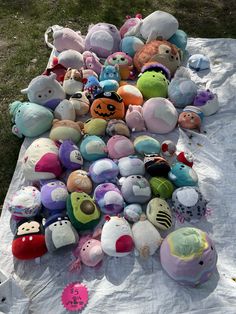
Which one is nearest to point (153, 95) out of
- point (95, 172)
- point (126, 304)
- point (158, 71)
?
point (158, 71)

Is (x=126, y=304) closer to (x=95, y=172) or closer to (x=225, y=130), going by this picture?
(x=95, y=172)

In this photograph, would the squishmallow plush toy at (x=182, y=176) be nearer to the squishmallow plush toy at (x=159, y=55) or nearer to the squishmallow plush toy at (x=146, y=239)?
the squishmallow plush toy at (x=146, y=239)

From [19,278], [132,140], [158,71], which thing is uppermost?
[158,71]

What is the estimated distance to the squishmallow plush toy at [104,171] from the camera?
2285 mm

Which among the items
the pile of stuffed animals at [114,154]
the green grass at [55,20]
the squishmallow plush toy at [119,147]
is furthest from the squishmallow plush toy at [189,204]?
the green grass at [55,20]

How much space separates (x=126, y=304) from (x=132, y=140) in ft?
3.42

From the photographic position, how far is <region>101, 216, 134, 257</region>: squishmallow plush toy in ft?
6.57

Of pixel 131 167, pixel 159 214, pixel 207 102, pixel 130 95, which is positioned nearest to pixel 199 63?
pixel 207 102

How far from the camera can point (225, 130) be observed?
2.69 meters

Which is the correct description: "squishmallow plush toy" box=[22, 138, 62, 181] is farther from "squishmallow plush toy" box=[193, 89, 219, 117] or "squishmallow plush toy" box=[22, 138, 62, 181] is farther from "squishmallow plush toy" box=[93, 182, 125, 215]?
"squishmallow plush toy" box=[193, 89, 219, 117]

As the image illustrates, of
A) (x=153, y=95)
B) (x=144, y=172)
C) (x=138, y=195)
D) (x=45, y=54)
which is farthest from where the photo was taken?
(x=45, y=54)

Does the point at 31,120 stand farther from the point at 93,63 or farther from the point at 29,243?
the point at 29,243

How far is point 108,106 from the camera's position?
8.52 feet

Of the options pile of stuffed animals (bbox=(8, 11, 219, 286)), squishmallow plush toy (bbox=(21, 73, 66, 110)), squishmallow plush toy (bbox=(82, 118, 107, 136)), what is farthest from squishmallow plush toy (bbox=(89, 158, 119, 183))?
squishmallow plush toy (bbox=(21, 73, 66, 110))
